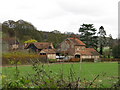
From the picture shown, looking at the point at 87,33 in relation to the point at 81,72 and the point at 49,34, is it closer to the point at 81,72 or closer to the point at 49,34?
the point at 49,34

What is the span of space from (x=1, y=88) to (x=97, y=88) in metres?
1.92

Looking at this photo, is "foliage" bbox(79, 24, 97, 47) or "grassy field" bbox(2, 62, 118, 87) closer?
"grassy field" bbox(2, 62, 118, 87)

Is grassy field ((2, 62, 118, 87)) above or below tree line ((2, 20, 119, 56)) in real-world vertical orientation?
below

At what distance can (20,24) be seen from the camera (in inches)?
2454

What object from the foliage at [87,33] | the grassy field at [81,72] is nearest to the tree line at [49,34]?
the foliage at [87,33]

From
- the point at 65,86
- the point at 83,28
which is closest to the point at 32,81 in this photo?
the point at 65,86

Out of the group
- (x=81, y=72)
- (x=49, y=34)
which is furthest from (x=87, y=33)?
(x=81, y=72)

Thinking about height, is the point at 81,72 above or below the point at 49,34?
below

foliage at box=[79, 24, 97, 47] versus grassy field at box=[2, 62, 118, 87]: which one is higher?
foliage at box=[79, 24, 97, 47]

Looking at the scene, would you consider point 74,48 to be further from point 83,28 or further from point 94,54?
point 83,28

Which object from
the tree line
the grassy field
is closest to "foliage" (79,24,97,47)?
the tree line

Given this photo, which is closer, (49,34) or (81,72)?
(81,72)

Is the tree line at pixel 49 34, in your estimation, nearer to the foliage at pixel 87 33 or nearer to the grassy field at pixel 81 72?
the foliage at pixel 87 33

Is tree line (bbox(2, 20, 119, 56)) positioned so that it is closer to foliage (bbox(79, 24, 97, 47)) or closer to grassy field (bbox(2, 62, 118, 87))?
foliage (bbox(79, 24, 97, 47))
